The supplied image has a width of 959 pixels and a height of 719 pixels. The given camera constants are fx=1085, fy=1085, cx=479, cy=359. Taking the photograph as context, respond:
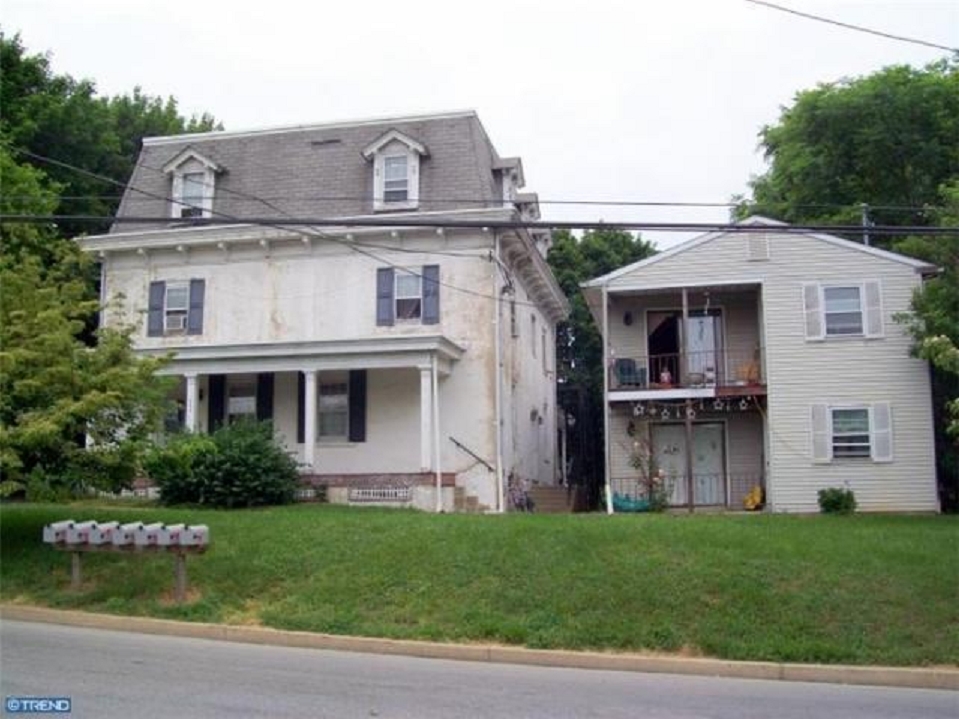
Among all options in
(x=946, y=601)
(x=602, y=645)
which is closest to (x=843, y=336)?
(x=946, y=601)

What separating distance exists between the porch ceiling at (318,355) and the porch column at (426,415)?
27cm

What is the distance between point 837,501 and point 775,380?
3.09 meters

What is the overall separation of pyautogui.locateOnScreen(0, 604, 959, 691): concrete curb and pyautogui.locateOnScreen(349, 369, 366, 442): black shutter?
43.0 feet

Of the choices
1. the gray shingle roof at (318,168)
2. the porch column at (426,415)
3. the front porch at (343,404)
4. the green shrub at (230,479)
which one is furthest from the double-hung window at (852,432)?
the green shrub at (230,479)

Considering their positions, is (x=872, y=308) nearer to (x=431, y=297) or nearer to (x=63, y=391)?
(x=431, y=297)

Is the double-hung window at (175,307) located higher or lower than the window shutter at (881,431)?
higher

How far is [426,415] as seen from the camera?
24578mm

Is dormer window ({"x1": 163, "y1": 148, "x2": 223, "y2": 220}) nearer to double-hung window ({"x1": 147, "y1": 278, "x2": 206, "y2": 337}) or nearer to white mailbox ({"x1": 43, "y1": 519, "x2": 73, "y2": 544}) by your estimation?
double-hung window ({"x1": 147, "y1": 278, "x2": 206, "y2": 337})

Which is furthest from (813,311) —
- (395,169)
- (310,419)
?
(310,419)

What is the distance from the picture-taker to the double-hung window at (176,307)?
1107 inches

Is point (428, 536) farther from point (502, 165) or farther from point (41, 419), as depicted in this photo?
point (502, 165)

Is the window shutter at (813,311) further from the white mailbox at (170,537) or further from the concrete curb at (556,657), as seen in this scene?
the white mailbox at (170,537)

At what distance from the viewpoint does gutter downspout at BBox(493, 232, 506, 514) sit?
25.8 meters

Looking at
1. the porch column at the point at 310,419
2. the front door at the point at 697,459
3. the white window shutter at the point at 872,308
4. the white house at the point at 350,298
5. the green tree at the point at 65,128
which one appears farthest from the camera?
the green tree at the point at 65,128
